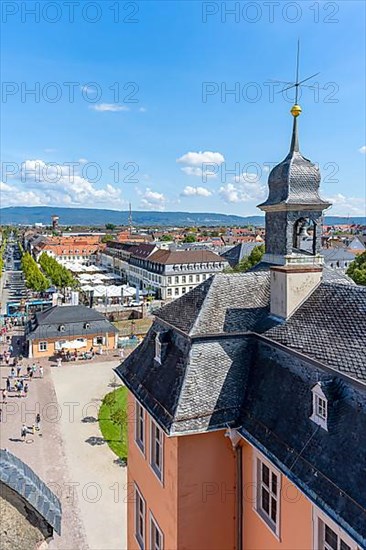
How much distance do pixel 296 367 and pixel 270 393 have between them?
43.0 inches

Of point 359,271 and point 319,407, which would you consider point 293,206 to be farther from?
point 359,271

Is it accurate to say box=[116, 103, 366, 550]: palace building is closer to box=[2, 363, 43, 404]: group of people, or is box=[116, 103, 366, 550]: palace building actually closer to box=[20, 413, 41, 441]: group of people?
box=[20, 413, 41, 441]: group of people

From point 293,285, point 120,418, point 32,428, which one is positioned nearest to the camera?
point 293,285

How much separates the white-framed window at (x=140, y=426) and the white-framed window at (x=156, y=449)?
972 mm

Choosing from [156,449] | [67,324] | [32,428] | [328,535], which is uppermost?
[328,535]

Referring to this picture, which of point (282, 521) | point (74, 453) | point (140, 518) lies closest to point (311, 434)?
point (282, 521)

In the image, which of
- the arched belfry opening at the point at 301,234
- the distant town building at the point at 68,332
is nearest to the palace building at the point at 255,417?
the arched belfry opening at the point at 301,234

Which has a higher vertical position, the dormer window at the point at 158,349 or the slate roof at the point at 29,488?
the slate roof at the point at 29,488

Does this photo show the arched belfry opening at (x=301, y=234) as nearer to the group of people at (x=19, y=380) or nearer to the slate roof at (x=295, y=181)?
the slate roof at (x=295, y=181)

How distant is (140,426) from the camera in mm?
15352

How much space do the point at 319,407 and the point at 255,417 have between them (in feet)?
7.10

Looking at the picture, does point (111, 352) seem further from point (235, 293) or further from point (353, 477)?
point (353, 477)

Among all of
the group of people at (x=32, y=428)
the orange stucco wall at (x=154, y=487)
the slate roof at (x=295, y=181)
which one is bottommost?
the group of people at (x=32, y=428)

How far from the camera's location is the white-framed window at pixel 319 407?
9219 millimetres
